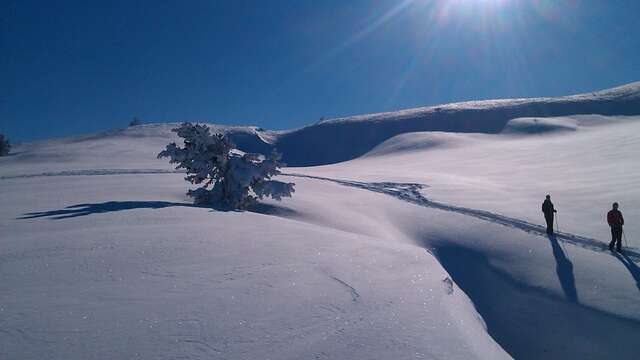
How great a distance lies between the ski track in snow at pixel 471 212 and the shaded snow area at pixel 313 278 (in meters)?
0.09

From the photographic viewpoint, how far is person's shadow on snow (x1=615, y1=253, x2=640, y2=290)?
771 centimetres

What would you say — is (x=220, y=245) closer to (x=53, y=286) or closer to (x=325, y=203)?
(x=53, y=286)

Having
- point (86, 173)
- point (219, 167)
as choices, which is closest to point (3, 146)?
point (86, 173)

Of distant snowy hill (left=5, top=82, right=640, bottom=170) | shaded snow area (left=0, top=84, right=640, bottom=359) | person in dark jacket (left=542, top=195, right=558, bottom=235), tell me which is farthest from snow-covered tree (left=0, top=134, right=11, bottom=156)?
person in dark jacket (left=542, top=195, right=558, bottom=235)

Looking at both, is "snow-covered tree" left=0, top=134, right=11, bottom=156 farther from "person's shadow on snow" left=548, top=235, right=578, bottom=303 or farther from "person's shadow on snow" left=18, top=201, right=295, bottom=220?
"person's shadow on snow" left=548, top=235, right=578, bottom=303

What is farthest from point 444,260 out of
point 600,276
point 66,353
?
point 66,353

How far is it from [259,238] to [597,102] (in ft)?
215

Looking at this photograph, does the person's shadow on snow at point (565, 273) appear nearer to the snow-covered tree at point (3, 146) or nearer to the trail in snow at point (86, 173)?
the trail in snow at point (86, 173)

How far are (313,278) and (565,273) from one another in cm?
550

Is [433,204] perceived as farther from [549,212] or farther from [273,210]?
[273,210]

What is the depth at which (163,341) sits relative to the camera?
385cm

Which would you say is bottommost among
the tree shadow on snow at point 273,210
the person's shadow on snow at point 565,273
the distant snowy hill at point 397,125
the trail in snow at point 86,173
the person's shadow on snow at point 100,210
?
the person's shadow on snow at point 565,273

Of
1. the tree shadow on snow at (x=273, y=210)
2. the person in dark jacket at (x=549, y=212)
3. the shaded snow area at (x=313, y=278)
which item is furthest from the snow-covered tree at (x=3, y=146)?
the person in dark jacket at (x=549, y=212)

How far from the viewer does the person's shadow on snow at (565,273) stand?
741 centimetres
